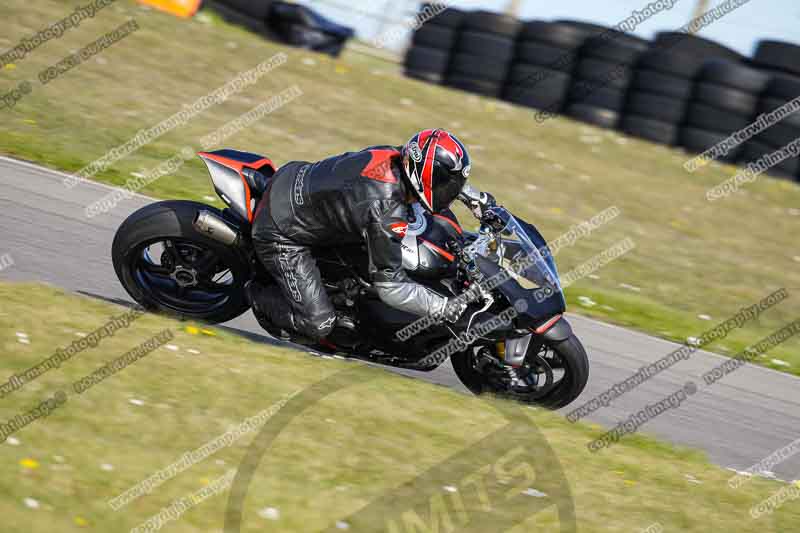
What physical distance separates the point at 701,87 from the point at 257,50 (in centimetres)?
715

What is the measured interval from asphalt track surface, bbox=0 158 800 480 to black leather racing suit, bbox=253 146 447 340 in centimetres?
90

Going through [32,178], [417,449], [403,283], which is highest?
[403,283]

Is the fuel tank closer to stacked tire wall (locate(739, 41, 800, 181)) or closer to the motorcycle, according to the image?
the motorcycle

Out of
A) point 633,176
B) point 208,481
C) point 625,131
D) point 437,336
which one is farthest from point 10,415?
point 625,131

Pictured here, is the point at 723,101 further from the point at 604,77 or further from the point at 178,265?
the point at 178,265

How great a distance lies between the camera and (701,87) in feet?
47.2

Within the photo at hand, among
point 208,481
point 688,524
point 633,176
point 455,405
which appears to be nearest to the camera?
point 208,481

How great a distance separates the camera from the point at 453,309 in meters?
5.37

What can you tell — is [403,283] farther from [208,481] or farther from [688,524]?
[688,524]

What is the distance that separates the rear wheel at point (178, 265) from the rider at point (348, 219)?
0.27 m

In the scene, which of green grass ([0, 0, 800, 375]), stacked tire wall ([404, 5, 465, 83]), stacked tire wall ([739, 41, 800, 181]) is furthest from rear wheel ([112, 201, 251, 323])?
stacked tire wall ([404, 5, 465, 83])

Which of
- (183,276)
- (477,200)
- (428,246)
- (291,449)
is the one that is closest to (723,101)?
(477,200)

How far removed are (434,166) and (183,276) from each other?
199 cm

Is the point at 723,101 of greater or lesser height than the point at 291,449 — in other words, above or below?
above
